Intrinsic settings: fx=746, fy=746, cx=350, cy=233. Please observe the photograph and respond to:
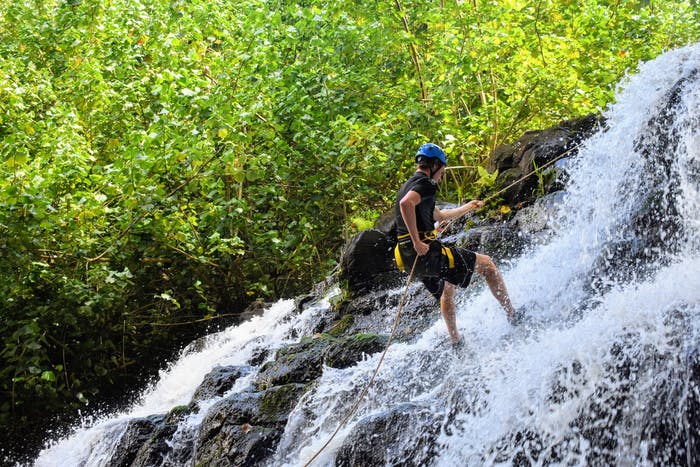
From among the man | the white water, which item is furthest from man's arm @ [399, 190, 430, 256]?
the white water

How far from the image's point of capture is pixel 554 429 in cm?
482

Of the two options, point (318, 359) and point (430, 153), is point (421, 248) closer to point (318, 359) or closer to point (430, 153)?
point (430, 153)

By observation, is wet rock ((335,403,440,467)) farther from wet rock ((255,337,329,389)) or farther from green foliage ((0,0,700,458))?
green foliage ((0,0,700,458))

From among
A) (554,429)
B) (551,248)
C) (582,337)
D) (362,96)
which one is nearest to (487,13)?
(362,96)

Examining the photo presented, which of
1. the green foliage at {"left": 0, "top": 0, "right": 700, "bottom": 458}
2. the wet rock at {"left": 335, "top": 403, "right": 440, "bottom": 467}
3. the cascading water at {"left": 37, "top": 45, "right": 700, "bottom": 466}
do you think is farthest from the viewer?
the green foliage at {"left": 0, "top": 0, "right": 700, "bottom": 458}

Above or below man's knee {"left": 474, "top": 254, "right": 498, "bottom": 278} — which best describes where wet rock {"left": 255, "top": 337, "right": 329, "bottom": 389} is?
below

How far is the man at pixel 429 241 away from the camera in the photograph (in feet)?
20.8

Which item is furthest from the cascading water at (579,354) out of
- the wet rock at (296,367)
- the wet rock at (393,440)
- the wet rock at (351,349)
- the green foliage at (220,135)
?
the green foliage at (220,135)

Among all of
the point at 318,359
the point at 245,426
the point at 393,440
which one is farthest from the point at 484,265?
the point at 245,426

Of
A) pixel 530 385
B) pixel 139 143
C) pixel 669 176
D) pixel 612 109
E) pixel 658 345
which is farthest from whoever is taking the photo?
pixel 139 143

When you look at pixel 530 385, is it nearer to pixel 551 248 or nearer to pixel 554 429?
pixel 554 429

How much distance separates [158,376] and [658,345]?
1002cm

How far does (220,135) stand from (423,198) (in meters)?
5.99

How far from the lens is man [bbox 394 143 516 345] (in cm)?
635
